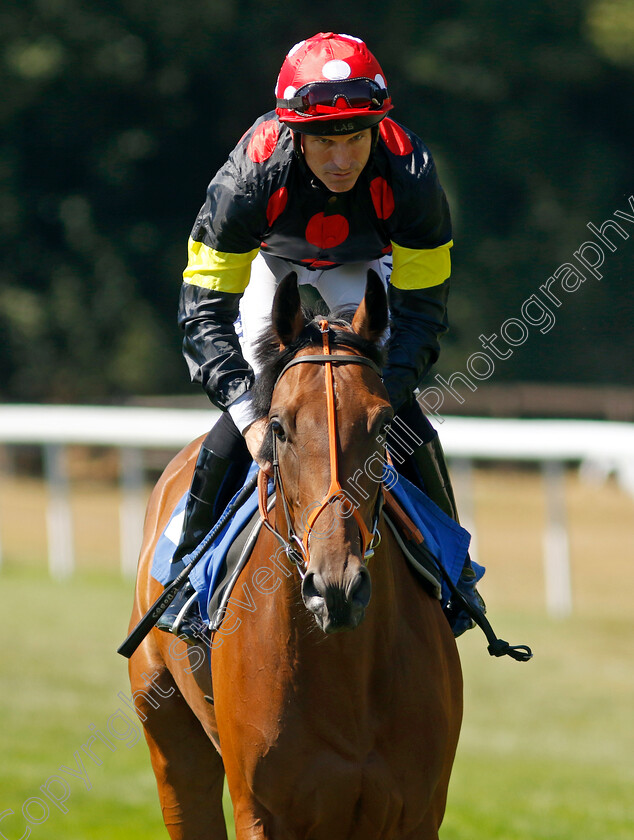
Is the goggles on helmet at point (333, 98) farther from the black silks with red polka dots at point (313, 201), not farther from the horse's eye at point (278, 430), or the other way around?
the horse's eye at point (278, 430)

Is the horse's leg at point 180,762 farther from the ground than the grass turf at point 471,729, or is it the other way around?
the horse's leg at point 180,762

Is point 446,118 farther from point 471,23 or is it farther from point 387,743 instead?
point 387,743

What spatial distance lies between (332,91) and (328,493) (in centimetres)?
121

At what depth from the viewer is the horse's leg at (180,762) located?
173 inches

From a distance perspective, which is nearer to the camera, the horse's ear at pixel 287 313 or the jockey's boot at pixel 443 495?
the horse's ear at pixel 287 313

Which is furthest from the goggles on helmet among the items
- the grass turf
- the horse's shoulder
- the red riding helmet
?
the grass turf

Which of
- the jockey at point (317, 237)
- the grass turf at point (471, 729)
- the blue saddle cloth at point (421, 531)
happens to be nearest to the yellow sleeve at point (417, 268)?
the jockey at point (317, 237)

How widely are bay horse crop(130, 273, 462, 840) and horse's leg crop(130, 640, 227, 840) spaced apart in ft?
2.79

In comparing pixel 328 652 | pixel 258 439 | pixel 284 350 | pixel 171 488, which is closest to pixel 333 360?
pixel 284 350

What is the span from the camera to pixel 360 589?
279cm

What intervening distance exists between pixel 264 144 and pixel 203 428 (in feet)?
30.1

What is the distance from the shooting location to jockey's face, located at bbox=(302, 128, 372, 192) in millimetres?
3434

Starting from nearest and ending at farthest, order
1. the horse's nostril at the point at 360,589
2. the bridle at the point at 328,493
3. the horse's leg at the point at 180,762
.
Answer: the horse's nostril at the point at 360,589 → the bridle at the point at 328,493 → the horse's leg at the point at 180,762

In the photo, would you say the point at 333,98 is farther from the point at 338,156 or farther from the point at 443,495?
the point at 443,495
